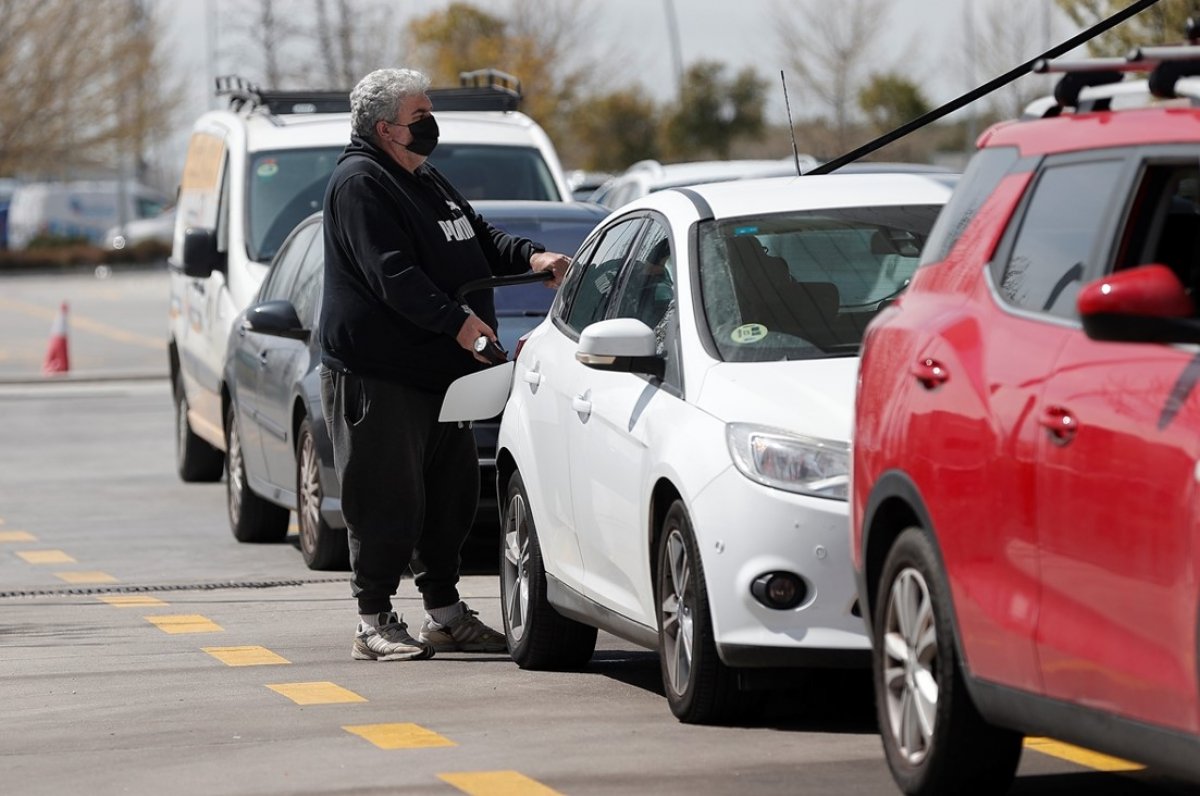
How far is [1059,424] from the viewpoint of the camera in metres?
5.39

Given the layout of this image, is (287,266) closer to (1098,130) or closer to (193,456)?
(193,456)

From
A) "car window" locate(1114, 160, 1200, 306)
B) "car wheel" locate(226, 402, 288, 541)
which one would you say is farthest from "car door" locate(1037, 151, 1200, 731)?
"car wheel" locate(226, 402, 288, 541)

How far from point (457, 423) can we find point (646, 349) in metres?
1.83

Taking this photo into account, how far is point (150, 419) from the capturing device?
22.8 metres

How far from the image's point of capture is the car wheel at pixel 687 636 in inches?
283

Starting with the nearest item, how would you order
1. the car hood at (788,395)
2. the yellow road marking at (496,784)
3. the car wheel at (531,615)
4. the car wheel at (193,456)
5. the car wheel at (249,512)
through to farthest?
the yellow road marking at (496,784) → the car hood at (788,395) → the car wheel at (531,615) → the car wheel at (249,512) → the car wheel at (193,456)

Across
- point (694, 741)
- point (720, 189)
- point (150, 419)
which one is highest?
point (720, 189)

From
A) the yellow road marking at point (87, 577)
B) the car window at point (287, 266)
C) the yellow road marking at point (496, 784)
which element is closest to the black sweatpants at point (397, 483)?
the yellow road marking at point (496, 784)

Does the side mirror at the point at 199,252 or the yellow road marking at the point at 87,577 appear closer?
the yellow road marking at the point at 87,577

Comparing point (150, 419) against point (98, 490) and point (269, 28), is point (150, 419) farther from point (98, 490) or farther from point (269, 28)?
point (269, 28)

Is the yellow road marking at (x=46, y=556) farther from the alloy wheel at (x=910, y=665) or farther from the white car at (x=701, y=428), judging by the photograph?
the alloy wheel at (x=910, y=665)

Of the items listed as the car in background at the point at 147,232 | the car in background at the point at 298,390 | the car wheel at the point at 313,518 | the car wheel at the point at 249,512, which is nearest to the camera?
the car in background at the point at 298,390

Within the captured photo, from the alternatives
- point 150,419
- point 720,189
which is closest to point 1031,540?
point 720,189

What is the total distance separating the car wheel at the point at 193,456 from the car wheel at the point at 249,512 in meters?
3.09
